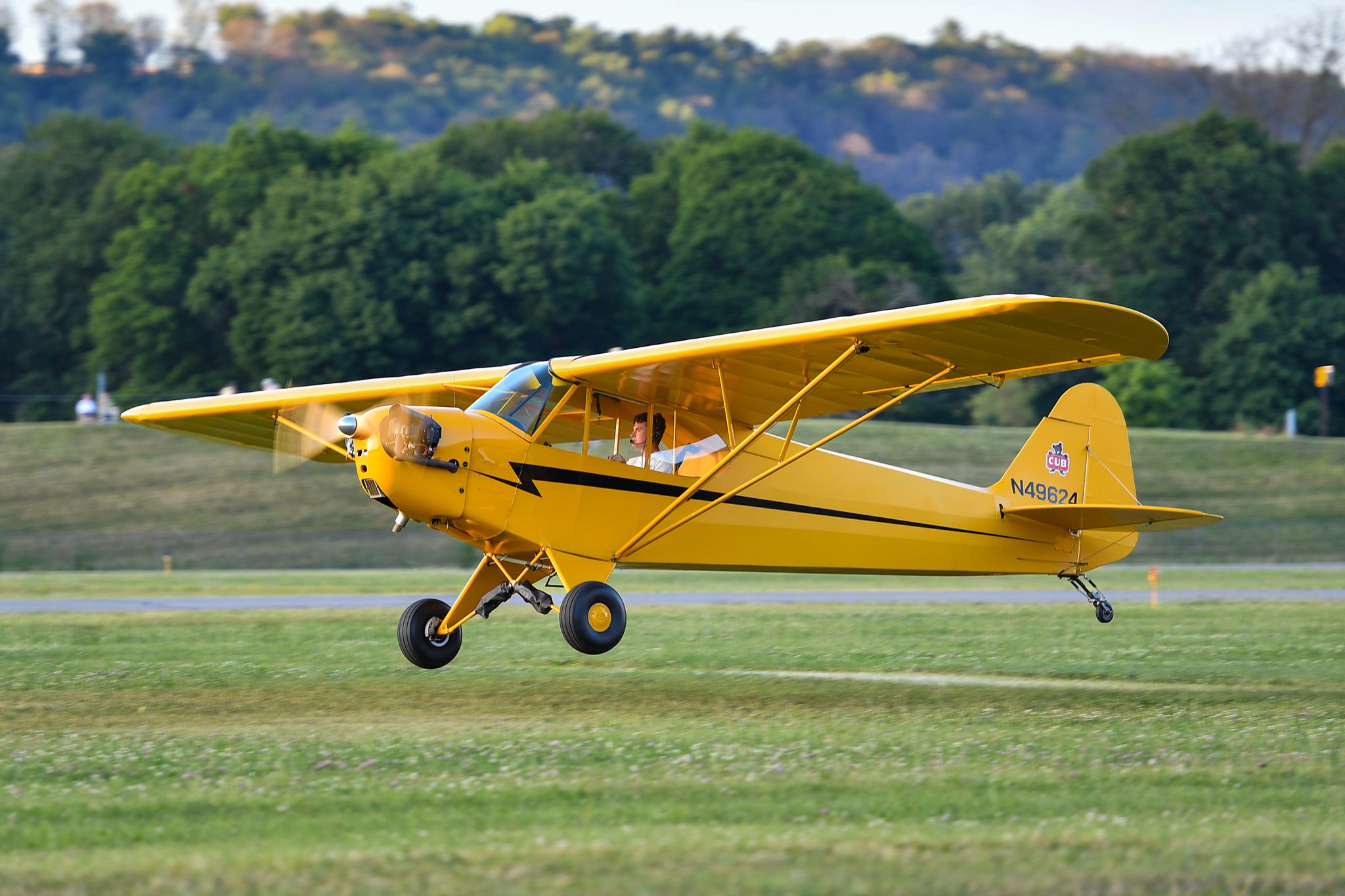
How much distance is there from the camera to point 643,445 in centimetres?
1361

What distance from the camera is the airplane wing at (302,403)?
15.2 m

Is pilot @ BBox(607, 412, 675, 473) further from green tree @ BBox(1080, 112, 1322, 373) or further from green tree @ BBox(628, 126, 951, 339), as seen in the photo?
green tree @ BBox(1080, 112, 1322, 373)

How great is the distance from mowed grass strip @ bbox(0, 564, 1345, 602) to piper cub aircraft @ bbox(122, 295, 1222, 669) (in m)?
12.3

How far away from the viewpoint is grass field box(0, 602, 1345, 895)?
6.26 meters

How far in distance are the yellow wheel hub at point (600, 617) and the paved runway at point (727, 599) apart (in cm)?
1240

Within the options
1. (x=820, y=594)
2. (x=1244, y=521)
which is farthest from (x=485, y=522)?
(x=1244, y=521)

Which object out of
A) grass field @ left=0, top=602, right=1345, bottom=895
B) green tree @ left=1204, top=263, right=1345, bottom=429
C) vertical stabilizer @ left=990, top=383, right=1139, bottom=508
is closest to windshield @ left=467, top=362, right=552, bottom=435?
grass field @ left=0, top=602, right=1345, bottom=895

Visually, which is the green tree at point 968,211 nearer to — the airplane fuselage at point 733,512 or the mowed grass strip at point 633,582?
the mowed grass strip at point 633,582

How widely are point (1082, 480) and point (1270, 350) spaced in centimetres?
5972

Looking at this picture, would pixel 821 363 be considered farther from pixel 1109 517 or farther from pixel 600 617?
pixel 1109 517

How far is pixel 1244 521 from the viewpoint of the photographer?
4597 centimetres

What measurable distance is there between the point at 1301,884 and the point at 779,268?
76.4m

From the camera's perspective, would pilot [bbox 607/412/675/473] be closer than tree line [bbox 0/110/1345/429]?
Yes

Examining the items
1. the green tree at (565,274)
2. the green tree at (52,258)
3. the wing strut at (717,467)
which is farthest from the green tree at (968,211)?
the wing strut at (717,467)
